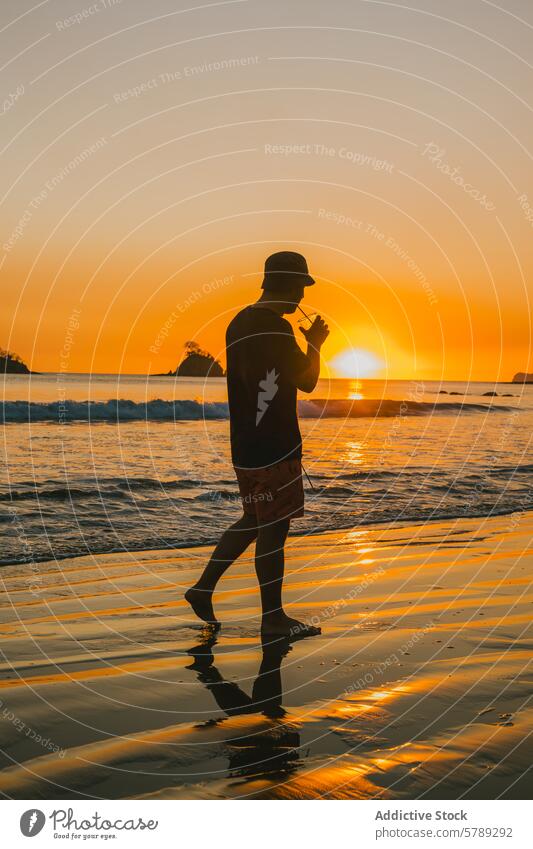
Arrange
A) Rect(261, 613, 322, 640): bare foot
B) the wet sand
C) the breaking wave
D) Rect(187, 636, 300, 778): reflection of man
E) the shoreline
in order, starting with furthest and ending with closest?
1. the breaking wave
2. the shoreline
3. Rect(261, 613, 322, 640): bare foot
4. Rect(187, 636, 300, 778): reflection of man
5. the wet sand

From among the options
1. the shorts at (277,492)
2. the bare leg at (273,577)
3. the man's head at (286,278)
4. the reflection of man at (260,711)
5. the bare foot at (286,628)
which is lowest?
the reflection of man at (260,711)

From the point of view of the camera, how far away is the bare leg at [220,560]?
226 inches

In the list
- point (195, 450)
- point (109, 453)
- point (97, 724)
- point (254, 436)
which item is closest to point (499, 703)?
point (97, 724)

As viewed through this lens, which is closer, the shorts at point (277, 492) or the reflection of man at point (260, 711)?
the reflection of man at point (260, 711)

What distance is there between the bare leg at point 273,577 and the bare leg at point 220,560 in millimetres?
245

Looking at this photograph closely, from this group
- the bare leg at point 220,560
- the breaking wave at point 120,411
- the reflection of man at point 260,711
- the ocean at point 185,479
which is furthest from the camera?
the breaking wave at point 120,411

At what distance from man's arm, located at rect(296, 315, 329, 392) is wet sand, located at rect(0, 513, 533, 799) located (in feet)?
5.18

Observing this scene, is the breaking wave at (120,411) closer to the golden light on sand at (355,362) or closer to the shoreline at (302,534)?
the golden light on sand at (355,362)

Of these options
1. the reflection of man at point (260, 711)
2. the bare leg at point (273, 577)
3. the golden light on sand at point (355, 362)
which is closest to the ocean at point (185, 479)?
the golden light on sand at point (355, 362)

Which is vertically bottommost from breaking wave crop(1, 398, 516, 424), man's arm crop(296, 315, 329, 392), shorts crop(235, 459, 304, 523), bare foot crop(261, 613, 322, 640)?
bare foot crop(261, 613, 322, 640)

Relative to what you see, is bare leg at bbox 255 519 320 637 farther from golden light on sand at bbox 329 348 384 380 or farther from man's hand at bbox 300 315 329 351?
golden light on sand at bbox 329 348 384 380

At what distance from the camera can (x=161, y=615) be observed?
5.87 metres

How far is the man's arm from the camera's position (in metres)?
5.33

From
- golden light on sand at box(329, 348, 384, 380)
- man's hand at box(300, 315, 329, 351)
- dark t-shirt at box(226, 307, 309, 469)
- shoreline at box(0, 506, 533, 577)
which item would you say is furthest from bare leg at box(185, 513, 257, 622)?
golden light on sand at box(329, 348, 384, 380)
